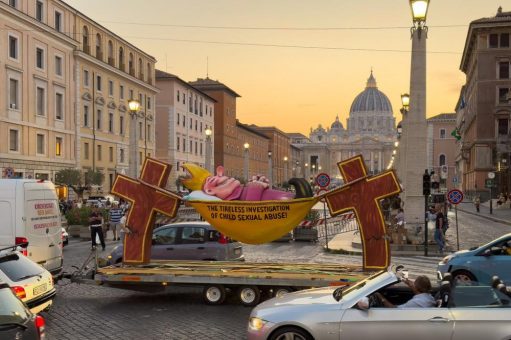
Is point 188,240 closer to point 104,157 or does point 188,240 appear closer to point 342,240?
point 342,240

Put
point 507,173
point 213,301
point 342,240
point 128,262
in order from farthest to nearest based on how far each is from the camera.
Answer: point 507,173
point 342,240
point 128,262
point 213,301

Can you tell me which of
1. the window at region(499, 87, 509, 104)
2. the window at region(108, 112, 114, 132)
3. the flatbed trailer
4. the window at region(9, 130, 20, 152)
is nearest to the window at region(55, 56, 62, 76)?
the window at region(9, 130, 20, 152)

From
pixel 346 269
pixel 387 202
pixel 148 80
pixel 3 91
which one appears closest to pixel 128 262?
pixel 346 269

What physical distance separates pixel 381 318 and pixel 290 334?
122 centimetres

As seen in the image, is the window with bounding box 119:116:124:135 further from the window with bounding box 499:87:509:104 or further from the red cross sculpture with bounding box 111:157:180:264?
the red cross sculpture with bounding box 111:157:180:264

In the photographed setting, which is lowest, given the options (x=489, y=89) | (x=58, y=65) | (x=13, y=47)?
(x=58, y=65)

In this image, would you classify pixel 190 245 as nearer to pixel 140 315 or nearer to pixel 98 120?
pixel 140 315

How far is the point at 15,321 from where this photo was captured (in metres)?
6.21

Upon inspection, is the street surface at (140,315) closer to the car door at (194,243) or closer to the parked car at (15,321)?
the car door at (194,243)

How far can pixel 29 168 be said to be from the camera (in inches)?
1903

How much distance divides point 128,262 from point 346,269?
5096 millimetres

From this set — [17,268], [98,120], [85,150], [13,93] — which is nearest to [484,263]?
[17,268]

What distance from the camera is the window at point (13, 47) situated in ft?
151

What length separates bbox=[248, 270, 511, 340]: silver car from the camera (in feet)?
23.7
